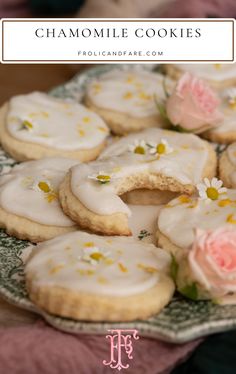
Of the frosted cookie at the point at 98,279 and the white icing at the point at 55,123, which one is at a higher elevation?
the white icing at the point at 55,123

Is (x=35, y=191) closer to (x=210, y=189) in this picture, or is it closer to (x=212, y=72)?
(x=210, y=189)

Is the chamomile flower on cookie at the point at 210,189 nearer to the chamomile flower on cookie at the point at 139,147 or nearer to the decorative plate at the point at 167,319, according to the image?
the chamomile flower on cookie at the point at 139,147

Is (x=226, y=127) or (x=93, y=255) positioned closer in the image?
(x=93, y=255)

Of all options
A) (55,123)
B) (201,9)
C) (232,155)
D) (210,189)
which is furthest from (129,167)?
(201,9)

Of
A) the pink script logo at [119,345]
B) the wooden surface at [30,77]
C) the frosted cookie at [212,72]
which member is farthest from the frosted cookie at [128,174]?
the wooden surface at [30,77]

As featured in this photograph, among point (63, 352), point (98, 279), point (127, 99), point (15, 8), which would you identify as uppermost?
point (15, 8)

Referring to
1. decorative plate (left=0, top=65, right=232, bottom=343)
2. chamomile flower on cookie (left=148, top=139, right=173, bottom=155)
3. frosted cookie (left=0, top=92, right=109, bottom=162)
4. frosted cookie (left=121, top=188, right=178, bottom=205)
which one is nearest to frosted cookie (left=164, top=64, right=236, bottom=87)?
frosted cookie (left=0, top=92, right=109, bottom=162)
